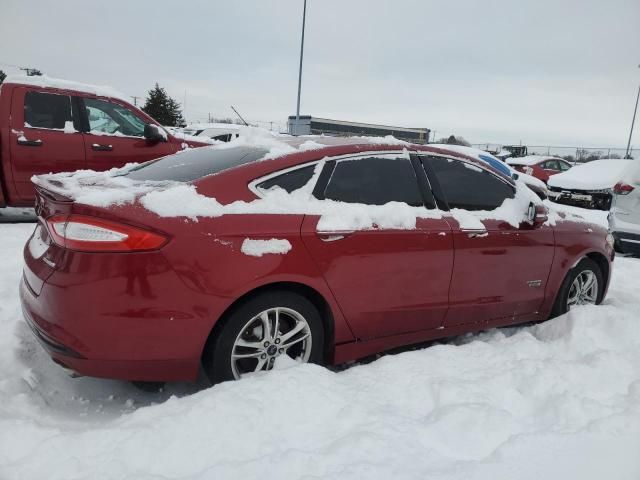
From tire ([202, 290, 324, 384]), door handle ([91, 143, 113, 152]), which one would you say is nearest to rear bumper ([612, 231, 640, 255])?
tire ([202, 290, 324, 384])

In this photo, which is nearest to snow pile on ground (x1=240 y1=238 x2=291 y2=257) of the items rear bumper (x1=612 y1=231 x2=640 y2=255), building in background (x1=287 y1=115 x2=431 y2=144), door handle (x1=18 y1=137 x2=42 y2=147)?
door handle (x1=18 y1=137 x2=42 y2=147)

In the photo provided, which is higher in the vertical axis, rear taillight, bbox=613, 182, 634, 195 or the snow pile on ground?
rear taillight, bbox=613, 182, 634, 195

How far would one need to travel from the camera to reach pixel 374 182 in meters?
2.93

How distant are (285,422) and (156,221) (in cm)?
112

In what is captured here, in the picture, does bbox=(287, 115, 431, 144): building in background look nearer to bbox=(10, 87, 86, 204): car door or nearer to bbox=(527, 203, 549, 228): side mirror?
bbox=(10, 87, 86, 204): car door

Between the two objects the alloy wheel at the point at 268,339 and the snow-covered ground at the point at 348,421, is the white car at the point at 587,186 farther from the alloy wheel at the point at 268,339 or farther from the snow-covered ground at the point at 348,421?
the alloy wheel at the point at 268,339

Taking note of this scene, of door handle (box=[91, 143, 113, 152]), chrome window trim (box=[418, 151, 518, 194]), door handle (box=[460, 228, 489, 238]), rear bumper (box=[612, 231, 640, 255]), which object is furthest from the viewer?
rear bumper (box=[612, 231, 640, 255])

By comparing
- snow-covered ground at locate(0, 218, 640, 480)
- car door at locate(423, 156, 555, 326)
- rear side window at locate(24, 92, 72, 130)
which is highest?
rear side window at locate(24, 92, 72, 130)

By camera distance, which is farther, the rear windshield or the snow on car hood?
the snow on car hood

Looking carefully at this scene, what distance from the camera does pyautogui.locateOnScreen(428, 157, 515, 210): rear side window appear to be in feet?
10.6

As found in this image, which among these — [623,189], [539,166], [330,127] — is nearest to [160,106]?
[330,127]

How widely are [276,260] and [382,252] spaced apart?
706 millimetres

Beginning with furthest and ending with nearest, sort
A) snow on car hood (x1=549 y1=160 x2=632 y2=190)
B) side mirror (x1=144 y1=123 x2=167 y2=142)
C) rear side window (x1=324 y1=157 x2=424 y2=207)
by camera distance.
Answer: snow on car hood (x1=549 y1=160 x2=632 y2=190), side mirror (x1=144 y1=123 x2=167 y2=142), rear side window (x1=324 y1=157 x2=424 y2=207)

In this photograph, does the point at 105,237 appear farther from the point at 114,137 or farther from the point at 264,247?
the point at 114,137
